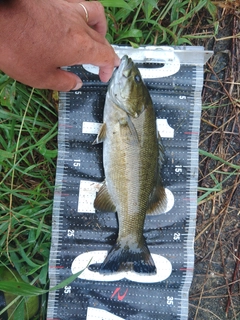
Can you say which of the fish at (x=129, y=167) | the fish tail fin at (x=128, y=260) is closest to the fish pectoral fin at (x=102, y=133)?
the fish at (x=129, y=167)

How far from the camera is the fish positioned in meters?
2.50

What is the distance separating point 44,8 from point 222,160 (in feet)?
6.18

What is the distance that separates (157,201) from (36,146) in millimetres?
1100

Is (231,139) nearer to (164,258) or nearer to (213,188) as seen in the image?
(213,188)

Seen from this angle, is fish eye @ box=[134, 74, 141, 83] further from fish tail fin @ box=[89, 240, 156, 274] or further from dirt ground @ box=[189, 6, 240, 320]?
fish tail fin @ box=[89, 240, 156, 274]

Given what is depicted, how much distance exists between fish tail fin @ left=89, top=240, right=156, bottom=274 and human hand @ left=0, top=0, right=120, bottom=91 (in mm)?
1358

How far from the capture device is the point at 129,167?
8.43 feet

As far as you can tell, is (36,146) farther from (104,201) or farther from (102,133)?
(104,201)

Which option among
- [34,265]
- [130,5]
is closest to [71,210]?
[34,265]

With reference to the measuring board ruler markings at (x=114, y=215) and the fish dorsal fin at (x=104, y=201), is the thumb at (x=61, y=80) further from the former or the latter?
the fish dorsal fin at (x=104, y=201)

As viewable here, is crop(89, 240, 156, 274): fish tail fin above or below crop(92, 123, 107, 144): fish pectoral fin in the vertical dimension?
below

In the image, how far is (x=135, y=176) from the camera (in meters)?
2.58

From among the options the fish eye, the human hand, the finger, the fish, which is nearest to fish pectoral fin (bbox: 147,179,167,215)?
the fish

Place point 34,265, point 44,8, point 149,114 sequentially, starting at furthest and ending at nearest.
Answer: point 34,265 → point 149,114 → point 44,8
